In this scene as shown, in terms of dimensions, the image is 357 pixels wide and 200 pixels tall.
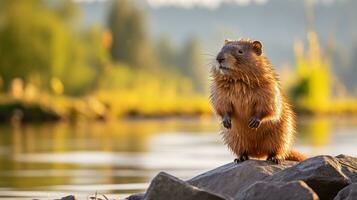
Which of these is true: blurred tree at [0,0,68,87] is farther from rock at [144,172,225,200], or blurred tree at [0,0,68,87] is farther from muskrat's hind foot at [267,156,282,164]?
rock at [144,172,225,200]

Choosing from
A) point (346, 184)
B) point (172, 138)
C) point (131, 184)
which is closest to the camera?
point (346, 184)

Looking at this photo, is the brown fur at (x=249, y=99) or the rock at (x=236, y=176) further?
the brown fur at (x=249, y=99)

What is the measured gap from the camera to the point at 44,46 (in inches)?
2024

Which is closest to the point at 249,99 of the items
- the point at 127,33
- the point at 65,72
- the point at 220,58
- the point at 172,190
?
the point at 220,58

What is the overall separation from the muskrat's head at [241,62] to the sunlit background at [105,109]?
361mm

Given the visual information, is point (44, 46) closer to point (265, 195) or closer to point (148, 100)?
point (148, 100)

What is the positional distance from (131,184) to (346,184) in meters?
4.73

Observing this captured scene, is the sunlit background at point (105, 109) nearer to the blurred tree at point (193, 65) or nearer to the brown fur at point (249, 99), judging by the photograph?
the brown fur at point (249, 99)

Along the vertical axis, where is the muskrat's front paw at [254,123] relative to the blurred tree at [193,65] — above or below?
above

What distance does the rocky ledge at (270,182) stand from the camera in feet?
31.6

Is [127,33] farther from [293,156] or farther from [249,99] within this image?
[249,99]

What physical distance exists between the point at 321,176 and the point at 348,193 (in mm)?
564

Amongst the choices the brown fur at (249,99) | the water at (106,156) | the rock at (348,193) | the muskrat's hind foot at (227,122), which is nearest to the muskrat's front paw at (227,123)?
the muskrat's hind foot at (227,122)

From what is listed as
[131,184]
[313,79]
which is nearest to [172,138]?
[131,184]
